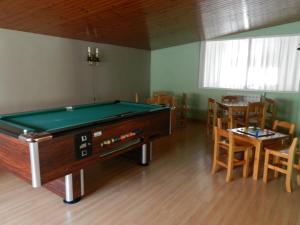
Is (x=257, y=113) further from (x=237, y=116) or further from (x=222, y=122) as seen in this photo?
(x=222, y=122)

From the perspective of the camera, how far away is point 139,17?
379 centimetres

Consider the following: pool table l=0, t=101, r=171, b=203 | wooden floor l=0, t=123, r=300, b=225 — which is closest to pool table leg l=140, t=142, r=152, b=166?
wooden floor l=0, t=123, r=300, b=225

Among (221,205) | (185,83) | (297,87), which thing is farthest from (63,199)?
(297,87)

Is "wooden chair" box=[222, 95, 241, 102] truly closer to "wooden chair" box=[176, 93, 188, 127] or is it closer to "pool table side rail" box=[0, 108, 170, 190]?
"wooden chair" box=[176, 93, 188, 127]

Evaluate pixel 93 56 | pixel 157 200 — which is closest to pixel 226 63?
pixel 93 56

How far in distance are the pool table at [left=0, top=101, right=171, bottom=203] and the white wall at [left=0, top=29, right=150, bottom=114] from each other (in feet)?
3.93

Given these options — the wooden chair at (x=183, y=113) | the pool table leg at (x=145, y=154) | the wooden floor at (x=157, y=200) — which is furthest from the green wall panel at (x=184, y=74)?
the pool table leg at (x=145, y=154)

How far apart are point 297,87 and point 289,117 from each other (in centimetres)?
73

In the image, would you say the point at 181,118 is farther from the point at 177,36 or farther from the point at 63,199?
the point at 63,199

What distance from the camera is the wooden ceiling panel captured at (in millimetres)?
3026

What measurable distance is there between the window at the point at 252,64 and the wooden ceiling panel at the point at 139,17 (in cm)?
52

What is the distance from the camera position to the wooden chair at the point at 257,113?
14.3ft

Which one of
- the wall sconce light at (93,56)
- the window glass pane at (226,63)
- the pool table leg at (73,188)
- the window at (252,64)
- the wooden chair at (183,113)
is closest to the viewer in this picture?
the pool table leg at (73,188)

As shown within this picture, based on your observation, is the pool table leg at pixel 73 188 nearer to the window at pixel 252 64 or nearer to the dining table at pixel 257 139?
the dining table at pixel 257 139
